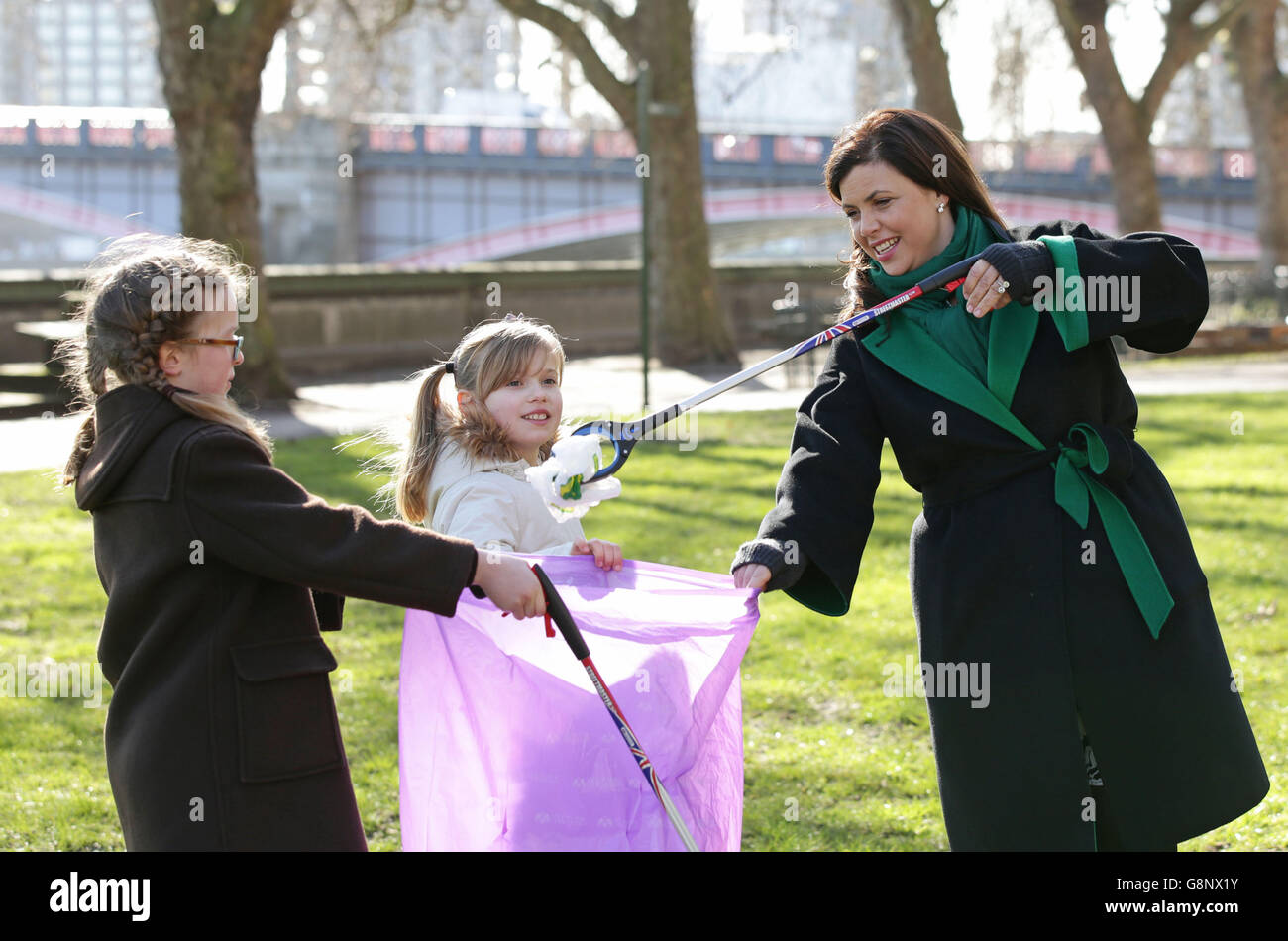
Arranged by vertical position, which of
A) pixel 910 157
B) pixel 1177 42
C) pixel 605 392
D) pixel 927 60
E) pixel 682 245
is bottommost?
pixel 605 392

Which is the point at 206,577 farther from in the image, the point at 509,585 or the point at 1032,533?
the point at 1032,533

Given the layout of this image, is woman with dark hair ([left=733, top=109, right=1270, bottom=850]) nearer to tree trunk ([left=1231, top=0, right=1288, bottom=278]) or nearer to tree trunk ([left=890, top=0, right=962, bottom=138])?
tree trunk ([left=890, top=0, right=962, bottom=138])

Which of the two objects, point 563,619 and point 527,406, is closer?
point 563,619

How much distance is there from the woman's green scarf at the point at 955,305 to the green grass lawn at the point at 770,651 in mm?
1766

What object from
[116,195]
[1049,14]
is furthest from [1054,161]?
[116,195]

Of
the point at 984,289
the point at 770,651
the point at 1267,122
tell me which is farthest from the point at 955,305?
the point at 1267,122

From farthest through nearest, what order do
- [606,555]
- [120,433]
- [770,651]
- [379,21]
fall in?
[379,21], [770,651], [606,555], [120,433]

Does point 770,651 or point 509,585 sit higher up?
point 509,585

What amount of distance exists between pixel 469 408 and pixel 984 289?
4.17ft

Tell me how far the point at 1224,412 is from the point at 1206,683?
11182 mm

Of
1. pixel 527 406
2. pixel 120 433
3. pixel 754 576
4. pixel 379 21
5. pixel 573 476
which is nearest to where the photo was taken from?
pixel 120 433

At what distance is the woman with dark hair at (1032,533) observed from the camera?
9.38 feet

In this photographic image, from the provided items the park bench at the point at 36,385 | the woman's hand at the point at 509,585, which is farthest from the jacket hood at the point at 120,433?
the park bench at the point at 36,385

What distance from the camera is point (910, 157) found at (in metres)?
2.99
